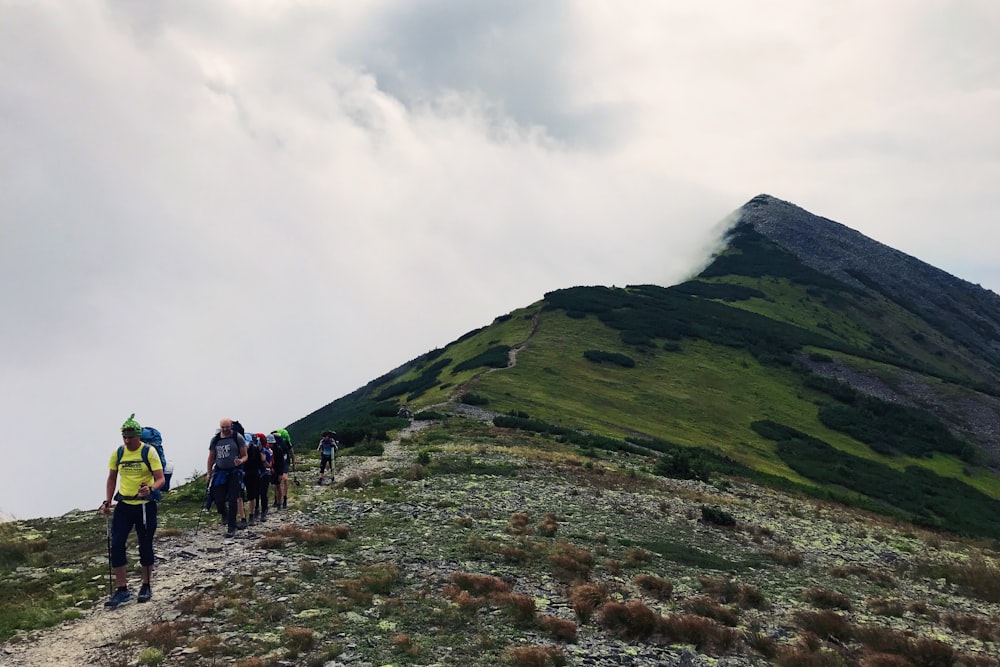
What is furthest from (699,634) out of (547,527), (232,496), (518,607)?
(232,496)

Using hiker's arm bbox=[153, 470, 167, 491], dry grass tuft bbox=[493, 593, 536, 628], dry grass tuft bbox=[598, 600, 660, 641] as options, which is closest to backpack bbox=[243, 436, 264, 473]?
hiker's arm bbox=[153, 470, 167, 491]

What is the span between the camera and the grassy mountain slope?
51969mm

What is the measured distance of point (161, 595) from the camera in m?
12.6

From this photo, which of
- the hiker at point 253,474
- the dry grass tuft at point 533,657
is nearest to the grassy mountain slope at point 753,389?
the hiker at point 253,474

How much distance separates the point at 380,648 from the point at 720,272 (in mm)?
148366

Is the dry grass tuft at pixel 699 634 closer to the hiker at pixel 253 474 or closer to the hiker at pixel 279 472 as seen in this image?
the hiker at pixel 253 474

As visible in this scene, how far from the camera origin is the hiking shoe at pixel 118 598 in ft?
39.3

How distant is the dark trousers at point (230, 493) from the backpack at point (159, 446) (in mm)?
3664

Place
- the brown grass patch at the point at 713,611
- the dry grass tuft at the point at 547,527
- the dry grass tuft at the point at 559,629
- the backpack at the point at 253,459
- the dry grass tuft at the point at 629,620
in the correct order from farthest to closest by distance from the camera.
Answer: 1. the dry grass tuft at the point at 547,527
2. the backpack at the point at 253,459
3. the brown grass patch at the point at 713,611
4. the dry grass tuft at the point at 629,620
5. the dry grass tuft at the point at 559,629

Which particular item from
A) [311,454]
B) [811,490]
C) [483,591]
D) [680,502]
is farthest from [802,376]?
[483,591]

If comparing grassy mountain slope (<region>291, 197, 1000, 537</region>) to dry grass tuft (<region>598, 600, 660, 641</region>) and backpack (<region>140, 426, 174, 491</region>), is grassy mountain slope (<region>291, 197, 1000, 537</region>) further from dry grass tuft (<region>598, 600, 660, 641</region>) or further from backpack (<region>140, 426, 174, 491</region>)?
backpack (<region>140, 426, 174, 491</region>)

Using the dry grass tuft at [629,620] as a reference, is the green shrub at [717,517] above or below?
below

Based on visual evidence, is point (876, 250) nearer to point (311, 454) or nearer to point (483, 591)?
point (311, 454)

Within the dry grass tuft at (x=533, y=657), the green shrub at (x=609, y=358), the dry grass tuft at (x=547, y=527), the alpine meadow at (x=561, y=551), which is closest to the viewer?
the dry grass tuft at (x=533, y=657)
